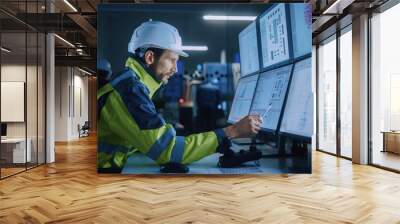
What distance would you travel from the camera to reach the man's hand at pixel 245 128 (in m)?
6.25

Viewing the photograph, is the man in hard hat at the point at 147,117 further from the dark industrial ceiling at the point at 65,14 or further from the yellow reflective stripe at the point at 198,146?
the dark industrial ceiling at the point at 65,14

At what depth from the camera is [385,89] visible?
751 cm

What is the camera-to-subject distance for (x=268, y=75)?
625cm

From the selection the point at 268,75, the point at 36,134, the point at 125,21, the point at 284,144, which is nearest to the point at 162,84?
the point at 125,21

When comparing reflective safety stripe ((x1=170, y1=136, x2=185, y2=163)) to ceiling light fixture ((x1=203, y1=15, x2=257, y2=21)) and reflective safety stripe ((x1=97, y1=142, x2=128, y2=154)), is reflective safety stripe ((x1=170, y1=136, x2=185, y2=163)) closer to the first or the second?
reflective safety stripe ((x1=97, y1=142, x2=128, y2=154))

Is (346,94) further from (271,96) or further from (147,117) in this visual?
(147,117)

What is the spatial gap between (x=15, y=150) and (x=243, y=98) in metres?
4.57

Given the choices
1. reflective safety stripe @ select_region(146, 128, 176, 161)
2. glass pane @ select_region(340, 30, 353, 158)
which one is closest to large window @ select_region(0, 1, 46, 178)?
reflective safety stripe @ select_region(146, 128, 176, 161)

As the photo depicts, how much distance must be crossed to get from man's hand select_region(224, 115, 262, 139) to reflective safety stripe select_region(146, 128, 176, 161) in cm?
92

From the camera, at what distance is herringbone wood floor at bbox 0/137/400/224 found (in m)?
3.89

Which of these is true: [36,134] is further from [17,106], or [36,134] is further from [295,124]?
[295,124]

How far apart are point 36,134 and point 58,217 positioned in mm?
4371

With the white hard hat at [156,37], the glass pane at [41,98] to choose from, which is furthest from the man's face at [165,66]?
the glass pane at [41,98]

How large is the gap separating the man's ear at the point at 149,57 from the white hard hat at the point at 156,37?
0.12 meters
